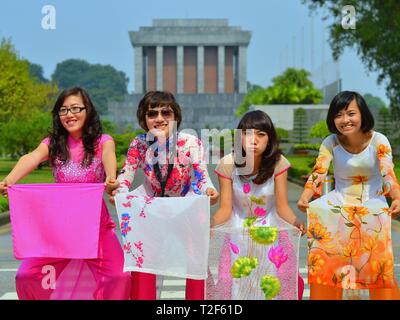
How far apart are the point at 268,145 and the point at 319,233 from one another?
2.01 feet

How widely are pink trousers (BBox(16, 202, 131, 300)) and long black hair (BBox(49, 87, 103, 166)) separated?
1.27 feet

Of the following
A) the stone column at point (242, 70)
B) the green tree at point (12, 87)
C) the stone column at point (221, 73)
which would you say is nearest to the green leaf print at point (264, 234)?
the green tree at point (12, 87)

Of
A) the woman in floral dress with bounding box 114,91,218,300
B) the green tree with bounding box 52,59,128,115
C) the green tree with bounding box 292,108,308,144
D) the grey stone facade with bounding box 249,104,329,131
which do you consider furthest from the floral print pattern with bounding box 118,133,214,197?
the green tree with bounding box 52,59,128,115

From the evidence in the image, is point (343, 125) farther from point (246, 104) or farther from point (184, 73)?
point (184, 73)

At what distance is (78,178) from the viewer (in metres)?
5.03

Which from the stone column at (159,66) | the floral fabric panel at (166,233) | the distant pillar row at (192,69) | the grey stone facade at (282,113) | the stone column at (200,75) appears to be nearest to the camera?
the floral fabric panel at (166,233)

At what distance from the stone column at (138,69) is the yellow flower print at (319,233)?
239ft

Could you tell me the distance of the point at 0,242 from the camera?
440 inches

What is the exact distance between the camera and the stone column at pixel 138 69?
77062 millimetres

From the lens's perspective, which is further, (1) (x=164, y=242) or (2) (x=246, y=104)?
(2) (x=246, y=104)

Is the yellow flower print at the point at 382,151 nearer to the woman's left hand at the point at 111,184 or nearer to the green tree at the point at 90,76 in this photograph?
the woman's left hand at the point at 111,184

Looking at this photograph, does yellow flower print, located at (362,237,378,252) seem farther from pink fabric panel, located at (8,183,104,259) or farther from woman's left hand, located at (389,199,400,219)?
pink fabric panel, located at (8,183,104,259)
